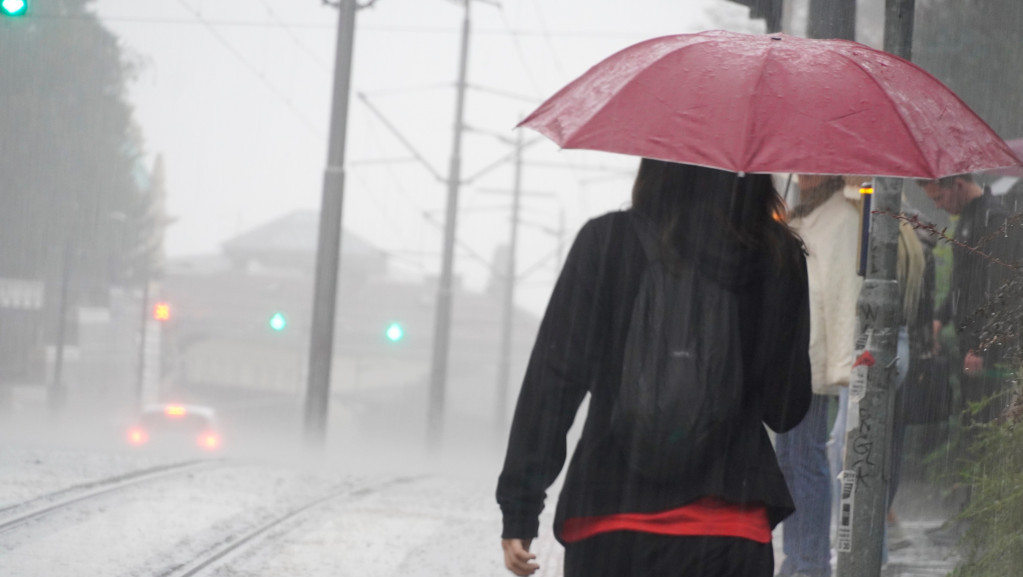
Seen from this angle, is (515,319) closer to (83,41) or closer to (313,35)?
(83,41)

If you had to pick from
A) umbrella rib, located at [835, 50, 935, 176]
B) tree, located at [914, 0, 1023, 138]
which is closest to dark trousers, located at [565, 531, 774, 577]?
umbrella rib, located at [835, 50, 935, 176]

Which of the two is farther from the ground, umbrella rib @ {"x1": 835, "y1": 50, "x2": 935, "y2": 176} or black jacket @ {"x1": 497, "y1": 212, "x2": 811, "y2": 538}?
umbrella rib @ {"x1": 835, "y1": 50, "x2": 935, "y2": 176}

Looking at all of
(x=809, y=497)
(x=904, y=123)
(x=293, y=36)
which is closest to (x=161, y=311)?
(x=293, y=36)

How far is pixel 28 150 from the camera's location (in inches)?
1411

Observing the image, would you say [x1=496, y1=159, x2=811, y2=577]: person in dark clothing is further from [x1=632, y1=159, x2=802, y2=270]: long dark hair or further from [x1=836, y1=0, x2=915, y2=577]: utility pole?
[x1=836, y1=0, x2=915, y2=577]: utility pole

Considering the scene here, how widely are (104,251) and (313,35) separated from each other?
13.2 meters

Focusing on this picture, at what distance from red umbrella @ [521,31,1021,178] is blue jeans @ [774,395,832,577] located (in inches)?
75.0

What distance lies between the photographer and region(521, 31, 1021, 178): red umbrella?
2.99 metres

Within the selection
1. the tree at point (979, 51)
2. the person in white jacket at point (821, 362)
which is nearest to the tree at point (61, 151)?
the tree at point (979, 51)

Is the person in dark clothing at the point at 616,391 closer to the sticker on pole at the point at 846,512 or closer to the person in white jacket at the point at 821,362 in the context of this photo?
the sticker on pole at the point at 846,512

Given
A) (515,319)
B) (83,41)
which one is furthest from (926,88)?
(515,319)

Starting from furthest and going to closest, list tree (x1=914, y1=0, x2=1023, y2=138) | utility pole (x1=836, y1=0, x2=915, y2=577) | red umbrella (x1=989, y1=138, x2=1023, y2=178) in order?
tree (x1=914, y1=0, x2=1023, y2=138)
red umbrella (x1=989, y1=138, x2=1023, y2=178)
utility pole (x1=836, y1=0, x2=915, y2=577)

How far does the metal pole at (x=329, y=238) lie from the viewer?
16422mm

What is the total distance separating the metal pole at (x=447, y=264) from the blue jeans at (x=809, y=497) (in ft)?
68.0
